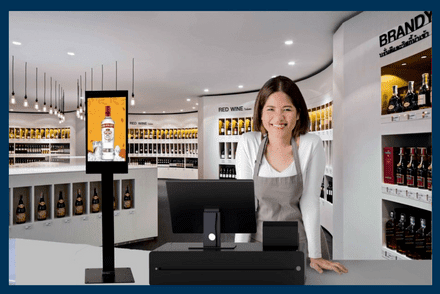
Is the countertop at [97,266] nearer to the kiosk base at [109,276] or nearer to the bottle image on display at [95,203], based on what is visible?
the kiosk base at [109,276]

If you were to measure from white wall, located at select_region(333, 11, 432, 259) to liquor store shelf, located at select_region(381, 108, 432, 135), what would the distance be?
300 mm

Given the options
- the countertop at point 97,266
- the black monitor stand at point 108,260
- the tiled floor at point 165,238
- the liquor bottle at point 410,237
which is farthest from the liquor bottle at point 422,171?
the tiled floor at point 165,238

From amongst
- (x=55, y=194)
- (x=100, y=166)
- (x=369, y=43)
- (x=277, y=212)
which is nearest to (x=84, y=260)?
(x=100, y=166)

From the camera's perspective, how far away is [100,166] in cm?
209

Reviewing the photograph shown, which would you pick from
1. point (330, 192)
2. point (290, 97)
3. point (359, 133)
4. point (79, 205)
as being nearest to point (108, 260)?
point (290, 97)

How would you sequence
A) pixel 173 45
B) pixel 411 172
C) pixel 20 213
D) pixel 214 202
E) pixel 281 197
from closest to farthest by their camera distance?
pixel 214 202 → pixel 281 197 → pixel 411 172 → pixel 20 213 → pixel 173 45

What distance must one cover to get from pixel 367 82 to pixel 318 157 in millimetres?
2012

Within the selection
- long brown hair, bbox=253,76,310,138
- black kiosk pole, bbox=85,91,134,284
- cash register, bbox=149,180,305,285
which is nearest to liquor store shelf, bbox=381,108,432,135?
long brown hair, bbox=253,76,310,138

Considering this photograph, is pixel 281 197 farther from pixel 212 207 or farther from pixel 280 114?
pixel 212 207

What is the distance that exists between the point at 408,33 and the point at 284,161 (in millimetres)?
1753

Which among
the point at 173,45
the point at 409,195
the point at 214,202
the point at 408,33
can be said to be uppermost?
the point at 173,45

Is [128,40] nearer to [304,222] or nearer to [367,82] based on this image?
[367,82]

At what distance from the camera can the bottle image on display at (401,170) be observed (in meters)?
2.90

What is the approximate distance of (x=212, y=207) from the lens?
1514 mm
